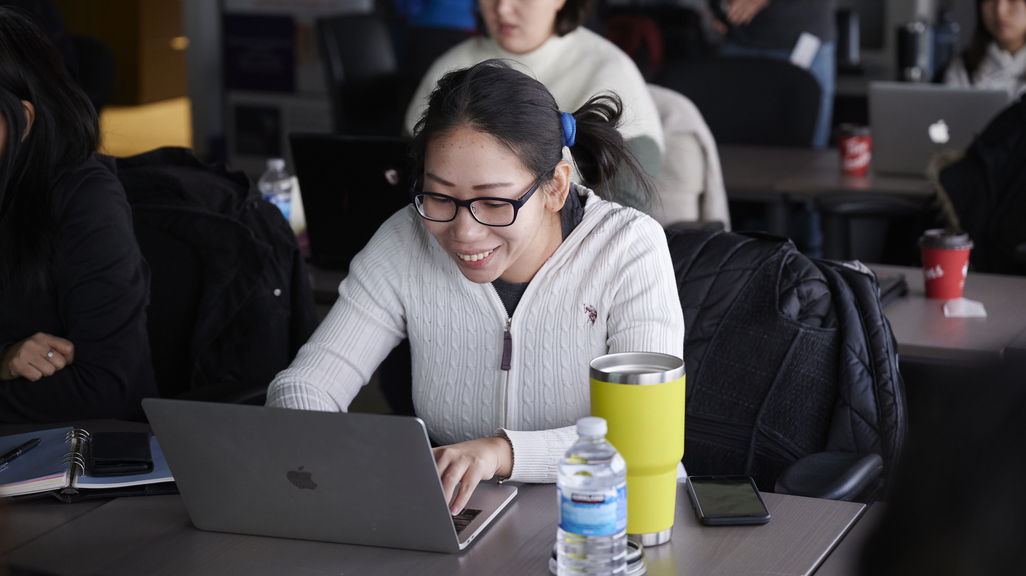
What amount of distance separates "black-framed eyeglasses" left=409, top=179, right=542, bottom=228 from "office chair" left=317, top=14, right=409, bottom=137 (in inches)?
122

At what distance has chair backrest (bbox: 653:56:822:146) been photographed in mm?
3574

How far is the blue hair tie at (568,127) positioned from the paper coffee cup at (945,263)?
999 mm

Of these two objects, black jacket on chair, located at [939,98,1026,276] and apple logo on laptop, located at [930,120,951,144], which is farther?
apple logo on laptop, located at [930,120,951,144]

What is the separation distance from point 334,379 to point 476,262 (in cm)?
28

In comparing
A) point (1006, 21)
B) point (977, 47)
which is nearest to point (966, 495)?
point (1006, 21)

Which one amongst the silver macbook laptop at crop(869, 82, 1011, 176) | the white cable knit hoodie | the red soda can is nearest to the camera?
the white cable knit hoodie

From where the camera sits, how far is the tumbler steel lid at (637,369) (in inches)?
42.0

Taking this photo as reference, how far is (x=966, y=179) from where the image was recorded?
281 centimetres

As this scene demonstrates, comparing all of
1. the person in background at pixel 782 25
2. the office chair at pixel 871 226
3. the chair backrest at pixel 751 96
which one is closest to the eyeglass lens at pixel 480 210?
the office chair at pixel 871 226

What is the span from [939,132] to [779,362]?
1789mm

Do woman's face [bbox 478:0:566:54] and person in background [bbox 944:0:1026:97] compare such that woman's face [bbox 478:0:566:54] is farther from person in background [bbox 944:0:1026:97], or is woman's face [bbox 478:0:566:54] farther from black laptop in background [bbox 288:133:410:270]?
person in background [bbox 944:0:1026:97]

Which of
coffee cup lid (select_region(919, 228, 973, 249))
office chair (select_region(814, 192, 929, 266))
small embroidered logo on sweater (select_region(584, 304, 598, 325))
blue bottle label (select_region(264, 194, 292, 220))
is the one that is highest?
small embroidered logo on sweater (select_region(584, 304, 598, 325))

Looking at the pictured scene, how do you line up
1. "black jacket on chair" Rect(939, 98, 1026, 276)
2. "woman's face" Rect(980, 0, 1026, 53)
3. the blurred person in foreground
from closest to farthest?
the blurred person in foreground
"black jacket on chair" Rect(939, 98, 1026, 276)
"woman's face" Rect(980, 0, 1026, 53)

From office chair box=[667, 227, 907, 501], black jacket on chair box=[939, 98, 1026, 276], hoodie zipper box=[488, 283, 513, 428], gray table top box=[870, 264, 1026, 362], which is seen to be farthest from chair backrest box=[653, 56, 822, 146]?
hoodie zipper box=[488, 283, 513, 428]
